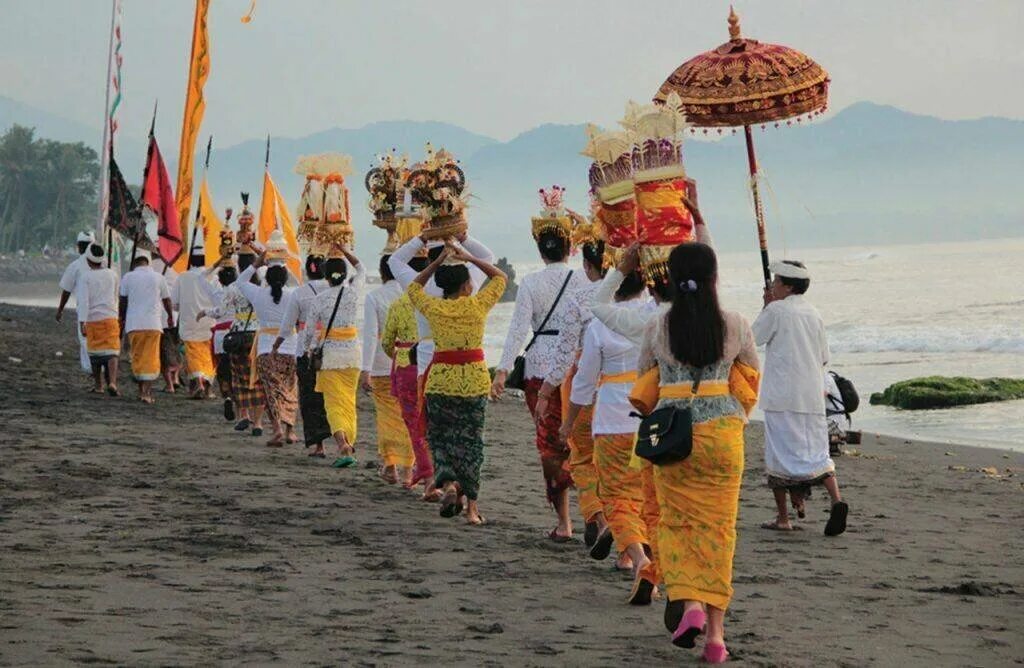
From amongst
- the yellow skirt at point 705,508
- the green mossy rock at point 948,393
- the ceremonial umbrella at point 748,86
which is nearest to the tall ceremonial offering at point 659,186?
the yellow skirt at point 705,508

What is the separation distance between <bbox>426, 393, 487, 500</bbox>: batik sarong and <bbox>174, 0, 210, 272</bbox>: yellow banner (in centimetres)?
1246

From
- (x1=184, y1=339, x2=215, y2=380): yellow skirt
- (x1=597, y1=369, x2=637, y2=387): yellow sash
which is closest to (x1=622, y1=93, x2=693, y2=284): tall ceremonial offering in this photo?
(x1=597, y1=369, x2=637, y2=387): yellow sash

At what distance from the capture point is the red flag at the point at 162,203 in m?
21.3

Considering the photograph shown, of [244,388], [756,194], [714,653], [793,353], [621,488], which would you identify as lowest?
[714,653]

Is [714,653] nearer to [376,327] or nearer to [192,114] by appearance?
[376,327]

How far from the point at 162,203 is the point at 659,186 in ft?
49.5

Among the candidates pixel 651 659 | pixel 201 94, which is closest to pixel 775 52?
pixel 651 659

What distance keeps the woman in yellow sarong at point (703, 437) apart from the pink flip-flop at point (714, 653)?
0.03ft

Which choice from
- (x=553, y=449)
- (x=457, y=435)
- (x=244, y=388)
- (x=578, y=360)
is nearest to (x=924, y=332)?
(x=244, y=388)

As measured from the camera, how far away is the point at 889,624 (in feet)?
23.7

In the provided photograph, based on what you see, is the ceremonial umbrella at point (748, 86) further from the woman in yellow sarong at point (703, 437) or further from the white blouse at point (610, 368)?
the woman in yellow sarong at point (703, 437)

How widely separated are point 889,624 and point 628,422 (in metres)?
1.57

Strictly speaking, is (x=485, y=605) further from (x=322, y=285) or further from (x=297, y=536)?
(x=322, y=285)

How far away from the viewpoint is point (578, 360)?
8562 mm
